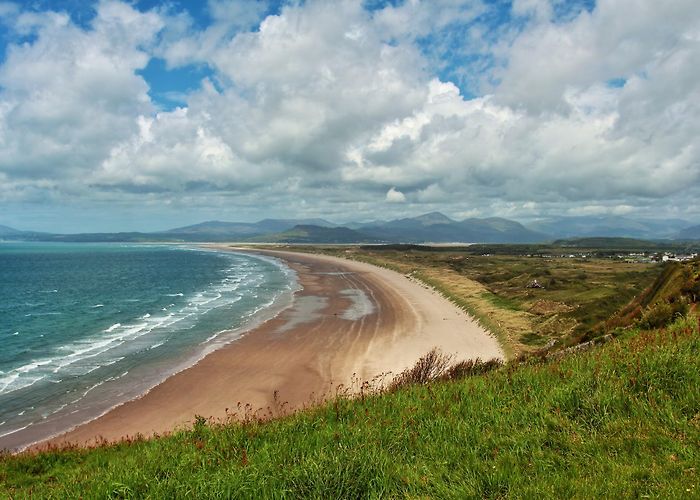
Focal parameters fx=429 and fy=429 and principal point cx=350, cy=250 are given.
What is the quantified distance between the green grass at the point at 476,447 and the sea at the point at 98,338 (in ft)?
55.8

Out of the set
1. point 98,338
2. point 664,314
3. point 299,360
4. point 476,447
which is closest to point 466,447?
point 476,447

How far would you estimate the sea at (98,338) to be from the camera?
23.0 metres

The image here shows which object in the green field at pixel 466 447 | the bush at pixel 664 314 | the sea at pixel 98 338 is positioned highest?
the bush at pixel 664 314

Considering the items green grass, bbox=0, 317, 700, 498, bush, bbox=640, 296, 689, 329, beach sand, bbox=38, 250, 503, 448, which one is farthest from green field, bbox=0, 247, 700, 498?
bush, bbox=640, 296, 689, 329

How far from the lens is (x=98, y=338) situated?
38.7 m

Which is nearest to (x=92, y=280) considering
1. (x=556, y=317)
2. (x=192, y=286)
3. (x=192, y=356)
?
(x=192, y=286)

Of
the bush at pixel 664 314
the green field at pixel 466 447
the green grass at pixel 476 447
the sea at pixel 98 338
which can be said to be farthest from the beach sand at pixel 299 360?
the bush at pixel 664 314

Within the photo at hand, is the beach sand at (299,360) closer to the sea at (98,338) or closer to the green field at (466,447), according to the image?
the sea at (98,338)

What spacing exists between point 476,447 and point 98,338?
4108cm

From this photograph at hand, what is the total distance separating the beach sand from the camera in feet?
70.3

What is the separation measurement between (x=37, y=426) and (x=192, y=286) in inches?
2353

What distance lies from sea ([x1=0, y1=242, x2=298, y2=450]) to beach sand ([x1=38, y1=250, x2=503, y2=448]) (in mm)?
1877

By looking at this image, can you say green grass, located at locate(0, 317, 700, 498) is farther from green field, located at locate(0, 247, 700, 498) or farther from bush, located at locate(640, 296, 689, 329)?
bush, located at locate(640, 296, 689, 329)

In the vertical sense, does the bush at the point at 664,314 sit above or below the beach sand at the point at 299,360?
above
